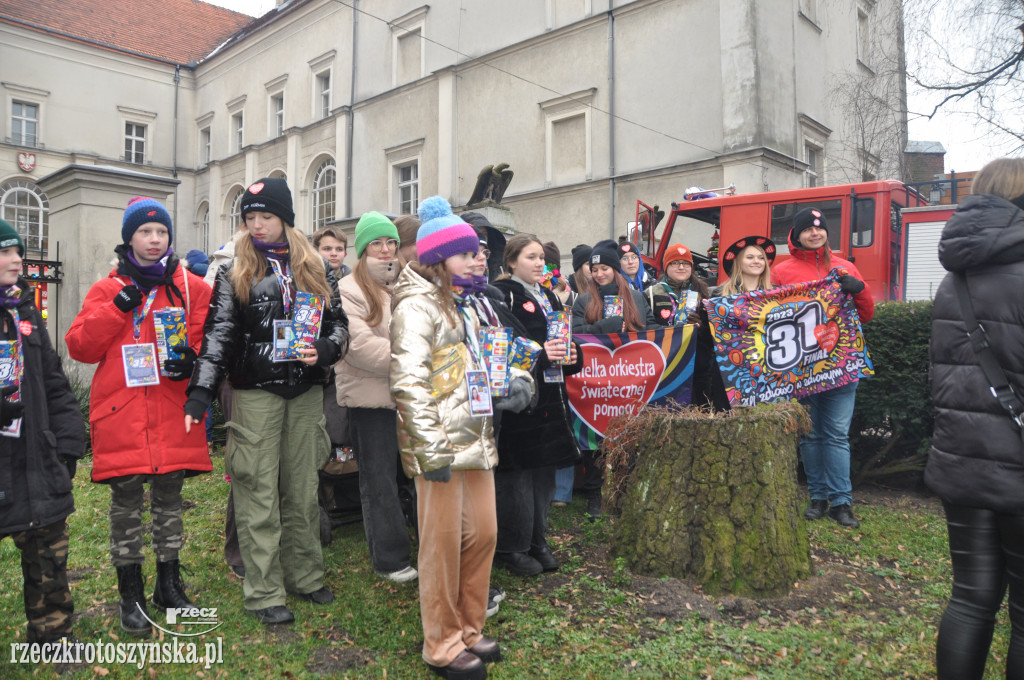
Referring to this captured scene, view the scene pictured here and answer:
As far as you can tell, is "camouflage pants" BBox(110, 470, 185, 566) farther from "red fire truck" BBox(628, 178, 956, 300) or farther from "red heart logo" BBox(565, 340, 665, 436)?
"red fire truck" BBox(628, 178, 956, 300)

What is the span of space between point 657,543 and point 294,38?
29.3 m

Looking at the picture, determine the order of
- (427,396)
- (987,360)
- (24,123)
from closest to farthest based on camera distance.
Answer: (987,360)
(427,396)
(24,123)

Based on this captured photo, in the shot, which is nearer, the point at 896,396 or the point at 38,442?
the point at 38,442

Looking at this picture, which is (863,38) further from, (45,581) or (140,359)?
(45,581)

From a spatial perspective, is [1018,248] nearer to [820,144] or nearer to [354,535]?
[354,535]

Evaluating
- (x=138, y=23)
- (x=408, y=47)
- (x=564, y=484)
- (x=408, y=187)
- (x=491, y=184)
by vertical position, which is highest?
(x=138, y=23)

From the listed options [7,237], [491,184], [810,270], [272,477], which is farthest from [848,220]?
[7,237]

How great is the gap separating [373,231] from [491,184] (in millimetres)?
8027

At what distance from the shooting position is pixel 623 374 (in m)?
5.29

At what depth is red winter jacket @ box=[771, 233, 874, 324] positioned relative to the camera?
5.18m

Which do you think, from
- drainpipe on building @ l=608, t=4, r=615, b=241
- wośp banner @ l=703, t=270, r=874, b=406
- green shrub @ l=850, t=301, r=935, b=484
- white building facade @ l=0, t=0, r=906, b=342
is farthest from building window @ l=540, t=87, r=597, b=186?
wośp banner @ l=703, t=270, r=874, b=406

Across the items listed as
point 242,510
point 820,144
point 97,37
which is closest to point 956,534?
point 242,510

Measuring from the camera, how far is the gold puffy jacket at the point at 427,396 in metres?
2.88

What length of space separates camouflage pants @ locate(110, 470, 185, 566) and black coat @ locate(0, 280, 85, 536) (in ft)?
0.89
